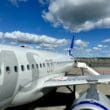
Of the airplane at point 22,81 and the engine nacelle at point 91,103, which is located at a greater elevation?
the airplane at point 22,81

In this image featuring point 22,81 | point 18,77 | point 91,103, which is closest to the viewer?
point 91,103

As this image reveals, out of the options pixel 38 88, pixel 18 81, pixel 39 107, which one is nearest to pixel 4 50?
pixel 18 81

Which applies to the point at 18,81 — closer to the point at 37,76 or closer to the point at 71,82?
the point at 37,76

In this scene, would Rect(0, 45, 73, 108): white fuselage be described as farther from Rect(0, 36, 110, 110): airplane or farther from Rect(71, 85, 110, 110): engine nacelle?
Rect(71, 85, 110, 110): engine nacelle

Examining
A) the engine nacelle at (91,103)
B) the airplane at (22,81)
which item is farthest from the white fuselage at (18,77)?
the engine nacelle at (91,103)

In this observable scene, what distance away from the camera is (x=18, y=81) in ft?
39.3

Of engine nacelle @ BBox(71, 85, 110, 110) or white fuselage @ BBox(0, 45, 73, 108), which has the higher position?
white fuselage @ BBox(0, 45, 73, 108)

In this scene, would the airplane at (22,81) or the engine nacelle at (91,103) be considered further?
the engine nacelle at (91,103)

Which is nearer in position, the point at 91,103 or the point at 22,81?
the point at 91,103

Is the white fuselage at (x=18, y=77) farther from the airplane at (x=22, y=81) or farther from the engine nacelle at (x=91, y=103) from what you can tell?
the engine nacelle at (x=91, y=103)

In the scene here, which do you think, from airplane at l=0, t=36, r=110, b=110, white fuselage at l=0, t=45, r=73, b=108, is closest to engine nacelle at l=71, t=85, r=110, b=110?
airplane at l=0, t=36, r=110, b=110

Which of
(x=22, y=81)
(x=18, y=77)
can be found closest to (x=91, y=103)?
(x=22, y=81)

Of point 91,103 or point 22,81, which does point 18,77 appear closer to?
point 22,81

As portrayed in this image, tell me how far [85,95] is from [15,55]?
13.2 ft
